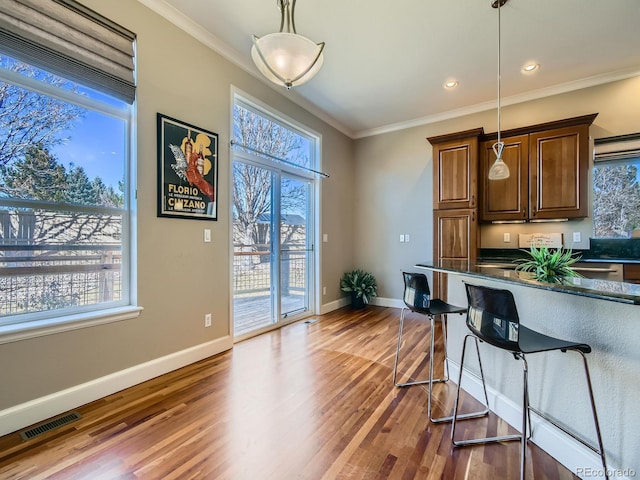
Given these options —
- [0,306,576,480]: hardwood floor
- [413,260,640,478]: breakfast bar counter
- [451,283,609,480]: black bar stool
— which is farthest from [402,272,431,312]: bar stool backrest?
[0,306,576,480]: hardwood floor

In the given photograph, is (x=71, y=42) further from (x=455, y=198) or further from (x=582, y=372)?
(x=455, y=198)

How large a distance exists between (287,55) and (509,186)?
3.48 metres

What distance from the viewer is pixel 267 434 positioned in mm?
1724

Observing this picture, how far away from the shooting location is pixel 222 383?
233cm

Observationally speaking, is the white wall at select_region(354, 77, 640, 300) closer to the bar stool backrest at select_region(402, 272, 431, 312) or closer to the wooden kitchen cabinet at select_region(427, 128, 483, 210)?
the wooden kitchen cabinet at select_region(427, 128, 483, 210)

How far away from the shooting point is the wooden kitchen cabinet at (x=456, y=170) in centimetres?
392

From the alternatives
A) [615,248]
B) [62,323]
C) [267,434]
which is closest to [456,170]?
[615,248]

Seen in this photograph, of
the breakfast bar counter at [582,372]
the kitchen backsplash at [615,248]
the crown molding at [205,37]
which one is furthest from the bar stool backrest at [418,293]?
the kitchen backsplash at [615,248]

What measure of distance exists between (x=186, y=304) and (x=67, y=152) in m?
1.45

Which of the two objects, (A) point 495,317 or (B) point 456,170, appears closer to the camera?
(A) point 495,317

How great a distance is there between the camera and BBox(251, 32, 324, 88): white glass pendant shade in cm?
163

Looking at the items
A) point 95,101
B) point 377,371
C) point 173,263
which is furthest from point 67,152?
point 377,371

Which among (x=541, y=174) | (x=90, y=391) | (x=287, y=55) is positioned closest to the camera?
(x=287, y=55)

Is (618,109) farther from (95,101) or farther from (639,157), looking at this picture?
(95,101)
